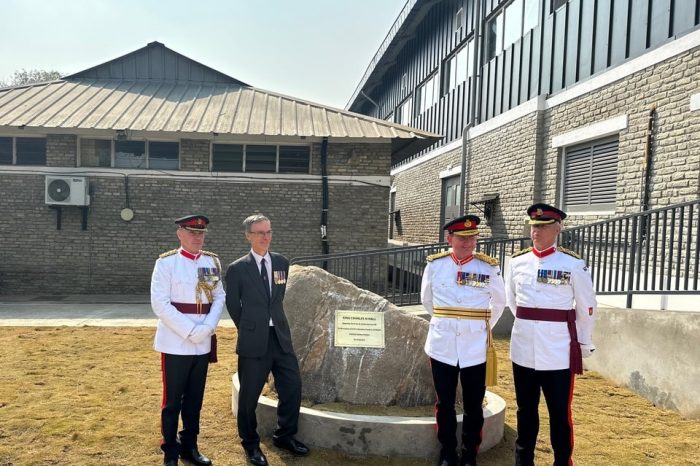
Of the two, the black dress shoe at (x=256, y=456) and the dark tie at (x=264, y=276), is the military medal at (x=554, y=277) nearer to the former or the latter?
the dark tie at (x=264, y=276)

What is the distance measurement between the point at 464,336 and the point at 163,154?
9582 millimetres

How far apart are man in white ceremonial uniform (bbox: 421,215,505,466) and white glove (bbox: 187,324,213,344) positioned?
5.05 feet

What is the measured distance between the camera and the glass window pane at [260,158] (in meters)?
11.3

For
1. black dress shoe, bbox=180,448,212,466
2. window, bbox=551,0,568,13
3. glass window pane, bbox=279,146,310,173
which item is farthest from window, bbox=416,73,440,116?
black dress shoe, bbox=180,448,212,466

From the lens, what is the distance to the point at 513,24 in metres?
12.2

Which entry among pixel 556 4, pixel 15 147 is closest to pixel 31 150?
pixel 15 147

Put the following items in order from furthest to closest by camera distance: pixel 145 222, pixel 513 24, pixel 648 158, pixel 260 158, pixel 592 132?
pixel 513 24, pixel 260 158, pixel 145 222, pixel 592 132, pixel 648 158

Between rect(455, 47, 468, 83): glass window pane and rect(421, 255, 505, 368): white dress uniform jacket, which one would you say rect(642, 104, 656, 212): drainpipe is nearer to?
rect(421, 255, 505, 368): white dress uniform jacket

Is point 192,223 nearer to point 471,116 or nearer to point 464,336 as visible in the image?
point 464,336

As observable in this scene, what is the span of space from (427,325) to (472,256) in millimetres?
858

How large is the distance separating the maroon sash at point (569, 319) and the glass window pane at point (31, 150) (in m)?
11.3

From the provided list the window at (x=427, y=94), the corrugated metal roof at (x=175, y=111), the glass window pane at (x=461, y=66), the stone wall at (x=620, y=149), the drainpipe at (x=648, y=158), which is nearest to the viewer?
the stone wall at (x=620, y=149)

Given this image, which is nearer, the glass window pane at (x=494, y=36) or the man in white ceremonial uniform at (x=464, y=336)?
the man in white ceremonial uniform at (x=464, y=336)

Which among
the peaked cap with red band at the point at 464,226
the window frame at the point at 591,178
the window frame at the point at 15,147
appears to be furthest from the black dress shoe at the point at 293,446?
the window frame at the point at 15,147
